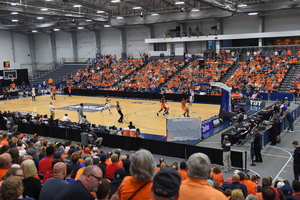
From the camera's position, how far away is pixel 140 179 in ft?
11.1

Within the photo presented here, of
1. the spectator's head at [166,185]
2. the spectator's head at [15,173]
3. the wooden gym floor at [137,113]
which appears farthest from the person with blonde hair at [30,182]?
the wooden gym floor at [137,113]

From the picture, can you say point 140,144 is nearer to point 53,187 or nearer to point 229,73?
point 53,187

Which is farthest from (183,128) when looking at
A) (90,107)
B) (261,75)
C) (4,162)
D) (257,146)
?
(261,75)

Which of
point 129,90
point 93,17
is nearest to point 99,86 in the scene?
point 129,90

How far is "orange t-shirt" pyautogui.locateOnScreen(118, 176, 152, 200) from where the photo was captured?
3.30 metres

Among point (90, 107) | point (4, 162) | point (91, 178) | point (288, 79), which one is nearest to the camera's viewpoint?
point (91, 178)

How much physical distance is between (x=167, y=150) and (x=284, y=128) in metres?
8.77

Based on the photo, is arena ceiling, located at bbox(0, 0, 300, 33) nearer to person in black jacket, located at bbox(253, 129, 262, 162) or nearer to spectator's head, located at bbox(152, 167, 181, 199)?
person in black jacket, located at bbox(253, 129, 262, 162)

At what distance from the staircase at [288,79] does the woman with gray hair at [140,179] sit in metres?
32.8

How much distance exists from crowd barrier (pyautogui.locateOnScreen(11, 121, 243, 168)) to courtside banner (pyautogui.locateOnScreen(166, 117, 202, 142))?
2.11 metres

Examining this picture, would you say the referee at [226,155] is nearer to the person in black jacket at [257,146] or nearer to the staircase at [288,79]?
the person in black jacket at [257,146]

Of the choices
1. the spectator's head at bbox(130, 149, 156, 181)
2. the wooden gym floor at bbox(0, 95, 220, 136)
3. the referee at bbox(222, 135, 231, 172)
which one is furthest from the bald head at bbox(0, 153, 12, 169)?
the wooden gym floor at bbox(0, 95, 220, 136)

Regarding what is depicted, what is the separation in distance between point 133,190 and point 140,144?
43.3ft

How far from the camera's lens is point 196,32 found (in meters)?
46.9
